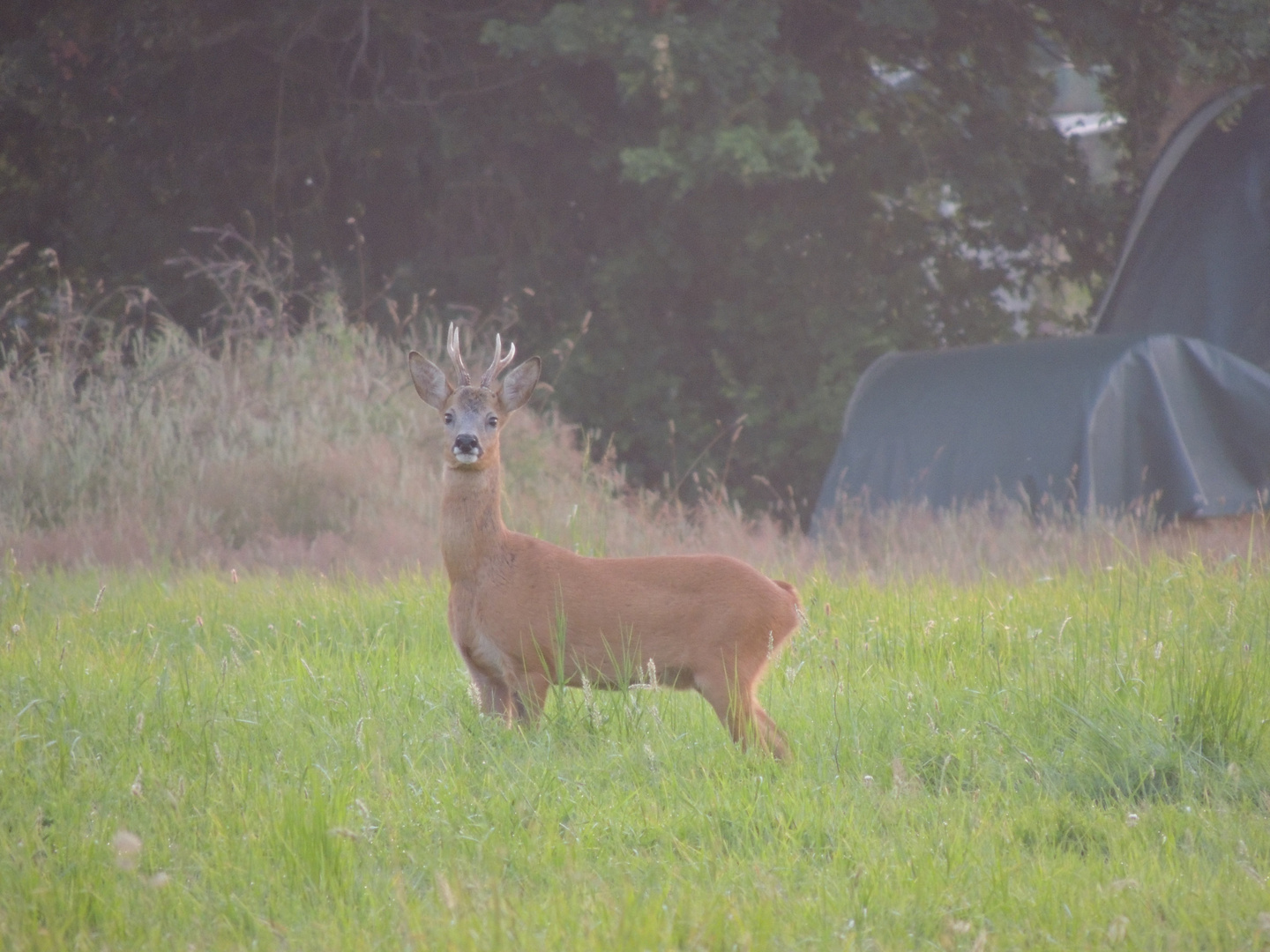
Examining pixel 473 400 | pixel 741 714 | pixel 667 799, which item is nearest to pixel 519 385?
pixel 473 400

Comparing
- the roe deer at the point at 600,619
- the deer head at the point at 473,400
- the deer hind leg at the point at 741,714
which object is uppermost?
the deer head at the point at 473,400

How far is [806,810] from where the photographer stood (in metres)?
3.55

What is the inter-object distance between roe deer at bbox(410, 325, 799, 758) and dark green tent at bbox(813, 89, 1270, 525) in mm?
4596

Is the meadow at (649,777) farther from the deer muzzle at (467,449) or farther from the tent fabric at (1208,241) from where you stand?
the tent fabric at (1208,241)

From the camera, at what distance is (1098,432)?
932 cm

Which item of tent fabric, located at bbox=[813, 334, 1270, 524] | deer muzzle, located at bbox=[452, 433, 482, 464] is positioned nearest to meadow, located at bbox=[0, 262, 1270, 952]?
deer muzzle, located at bbox=[452, 433, 482, 464]

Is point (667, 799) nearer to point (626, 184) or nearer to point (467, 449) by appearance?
point (467, 449)

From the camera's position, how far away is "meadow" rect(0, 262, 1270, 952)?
117 inches

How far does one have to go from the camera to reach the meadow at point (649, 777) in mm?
2961

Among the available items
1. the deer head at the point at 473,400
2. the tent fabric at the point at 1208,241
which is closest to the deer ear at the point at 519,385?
the deer head at the point at 473,400

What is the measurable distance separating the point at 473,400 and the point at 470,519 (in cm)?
43

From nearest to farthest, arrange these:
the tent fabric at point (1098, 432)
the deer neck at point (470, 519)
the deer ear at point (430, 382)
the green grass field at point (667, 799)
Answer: the green grass field at point (667, 799), the deer neck at point (470, 519), the deer ear at point (430, 382), the tent fabric at point (1098, 432)

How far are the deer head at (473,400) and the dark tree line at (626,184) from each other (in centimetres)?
844

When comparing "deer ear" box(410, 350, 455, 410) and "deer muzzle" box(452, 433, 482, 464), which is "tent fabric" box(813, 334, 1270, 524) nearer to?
"deer ear" box(410, 350, 455, 410)
